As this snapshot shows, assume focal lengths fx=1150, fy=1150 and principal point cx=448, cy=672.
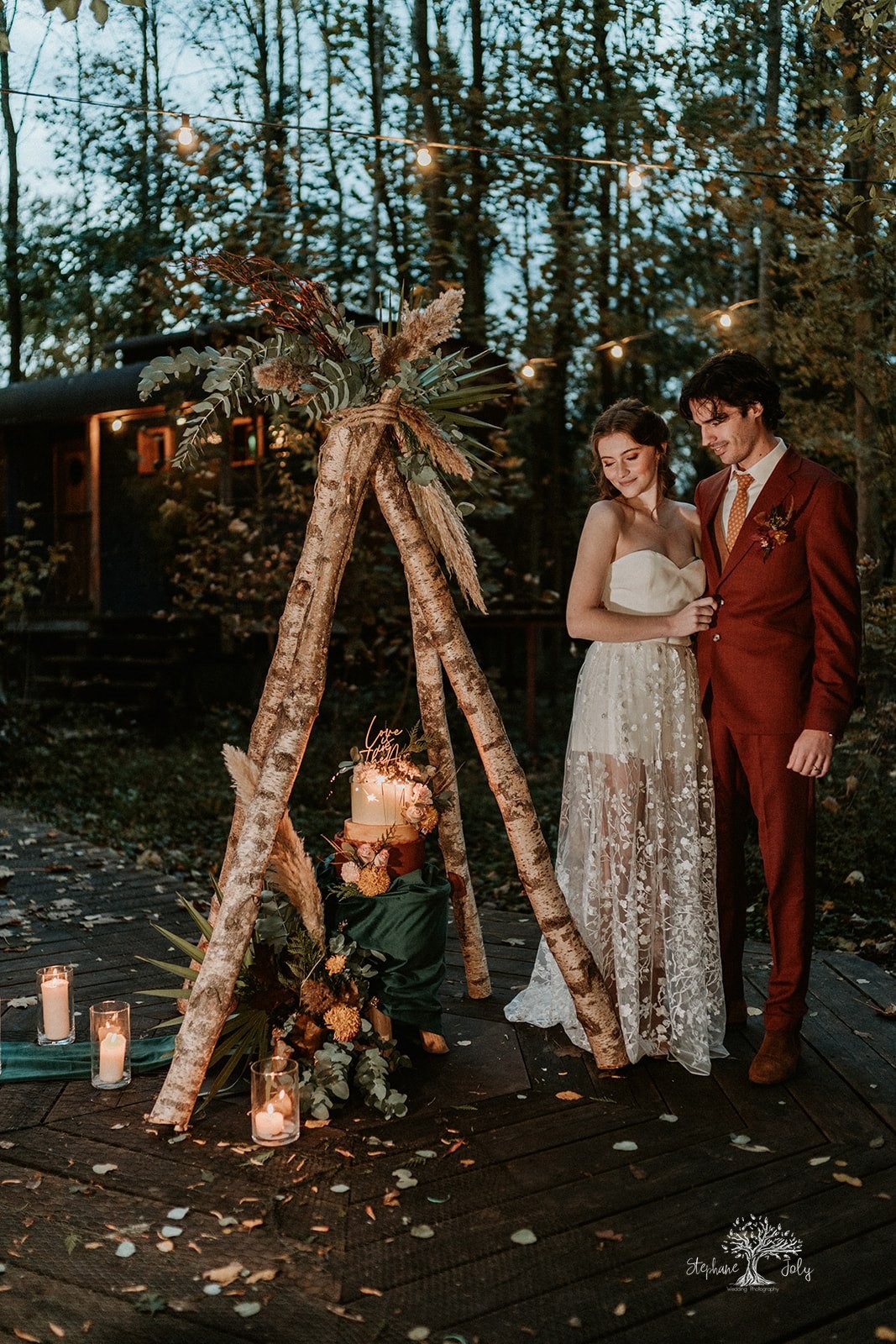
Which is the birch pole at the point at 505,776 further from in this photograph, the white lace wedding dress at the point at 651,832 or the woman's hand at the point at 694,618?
the woman's hand at the point at 694,618

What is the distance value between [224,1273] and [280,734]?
4.67ft

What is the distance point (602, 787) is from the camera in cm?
373

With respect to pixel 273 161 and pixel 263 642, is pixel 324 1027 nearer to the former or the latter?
pixel 273 161

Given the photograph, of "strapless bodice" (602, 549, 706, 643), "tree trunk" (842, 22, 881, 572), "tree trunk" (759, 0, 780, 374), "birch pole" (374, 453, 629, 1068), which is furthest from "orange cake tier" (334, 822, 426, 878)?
"tree trunk" (759, 0, 780, 374)

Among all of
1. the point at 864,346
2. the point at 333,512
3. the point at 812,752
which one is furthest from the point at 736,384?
the point at 864,346

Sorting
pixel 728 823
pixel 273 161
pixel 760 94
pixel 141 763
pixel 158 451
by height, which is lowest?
pixel 141 763

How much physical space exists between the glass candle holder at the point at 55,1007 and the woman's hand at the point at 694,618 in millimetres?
2280

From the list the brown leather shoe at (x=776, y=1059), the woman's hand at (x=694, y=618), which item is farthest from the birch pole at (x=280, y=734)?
the brown leather shoe at (x=776, y=1059)

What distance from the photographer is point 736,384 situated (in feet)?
11.6

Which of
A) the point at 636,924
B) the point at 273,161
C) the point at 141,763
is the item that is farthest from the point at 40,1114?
the point at 273,161

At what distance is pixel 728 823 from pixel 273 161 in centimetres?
766

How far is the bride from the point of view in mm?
3635

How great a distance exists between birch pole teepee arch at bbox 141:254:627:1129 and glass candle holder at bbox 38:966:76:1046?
27.3 inches

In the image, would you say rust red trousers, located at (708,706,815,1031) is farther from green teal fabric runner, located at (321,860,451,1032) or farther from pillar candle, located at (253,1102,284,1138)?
pillar candle, located at (253,1102,284,1138)
